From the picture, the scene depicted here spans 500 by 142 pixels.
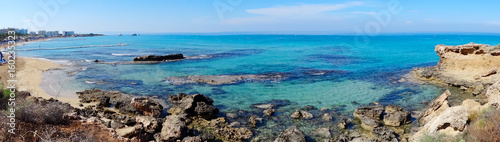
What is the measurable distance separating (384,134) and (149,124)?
1161cm

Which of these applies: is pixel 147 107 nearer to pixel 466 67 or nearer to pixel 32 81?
pixel 32 81

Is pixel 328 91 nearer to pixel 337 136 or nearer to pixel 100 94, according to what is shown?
pixel 337 136

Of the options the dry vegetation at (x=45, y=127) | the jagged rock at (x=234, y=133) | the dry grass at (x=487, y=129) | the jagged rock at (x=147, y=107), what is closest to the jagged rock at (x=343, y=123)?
the jagged rock at (x=234, y=133)

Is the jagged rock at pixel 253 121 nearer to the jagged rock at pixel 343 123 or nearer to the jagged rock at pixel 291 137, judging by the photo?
the jagged rock at pixel 291 137

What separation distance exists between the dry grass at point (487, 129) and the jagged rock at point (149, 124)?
1283 cm

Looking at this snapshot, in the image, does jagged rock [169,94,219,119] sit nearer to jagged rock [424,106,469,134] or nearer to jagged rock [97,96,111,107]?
jagged rock [97,96,111,107]

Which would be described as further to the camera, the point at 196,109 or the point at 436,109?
the point at 196,109

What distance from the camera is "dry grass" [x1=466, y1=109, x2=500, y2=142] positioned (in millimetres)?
8073

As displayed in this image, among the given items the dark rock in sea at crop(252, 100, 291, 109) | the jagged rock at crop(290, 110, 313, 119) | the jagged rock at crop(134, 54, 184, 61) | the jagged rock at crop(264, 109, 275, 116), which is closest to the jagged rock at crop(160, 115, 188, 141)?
the jagged rock at crop(264, 109, 275, 116)

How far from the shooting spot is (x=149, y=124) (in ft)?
46.0

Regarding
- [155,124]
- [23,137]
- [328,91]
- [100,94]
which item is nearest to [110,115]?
[155,124]

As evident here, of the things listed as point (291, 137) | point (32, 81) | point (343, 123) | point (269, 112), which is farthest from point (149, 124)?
point (32, 81)

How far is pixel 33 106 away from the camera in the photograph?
11.5m

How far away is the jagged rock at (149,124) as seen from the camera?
45.4 feet
